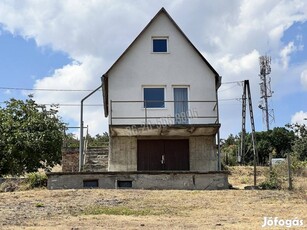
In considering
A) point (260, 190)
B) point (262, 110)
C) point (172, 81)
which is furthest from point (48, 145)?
point (262, 110)

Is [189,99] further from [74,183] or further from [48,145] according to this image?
[48,145]

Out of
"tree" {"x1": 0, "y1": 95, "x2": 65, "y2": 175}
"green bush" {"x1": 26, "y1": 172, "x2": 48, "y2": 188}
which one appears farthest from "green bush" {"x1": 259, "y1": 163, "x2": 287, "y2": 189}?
"tree" {"x1": 0, "y1": 95, "x2": 65, "y2": 175}

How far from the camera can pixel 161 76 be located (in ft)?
74.6

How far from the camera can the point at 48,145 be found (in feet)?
92.2

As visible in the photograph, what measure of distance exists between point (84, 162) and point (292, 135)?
111 ft

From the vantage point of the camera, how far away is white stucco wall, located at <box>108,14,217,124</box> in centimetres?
2233

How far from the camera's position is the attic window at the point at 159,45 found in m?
23.2

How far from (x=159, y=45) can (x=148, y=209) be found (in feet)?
39.5

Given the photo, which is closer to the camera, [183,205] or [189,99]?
[183,205]

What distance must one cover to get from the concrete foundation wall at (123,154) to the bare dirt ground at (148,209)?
455 centimetres

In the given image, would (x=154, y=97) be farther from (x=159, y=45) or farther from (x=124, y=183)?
(x=124, y=183)

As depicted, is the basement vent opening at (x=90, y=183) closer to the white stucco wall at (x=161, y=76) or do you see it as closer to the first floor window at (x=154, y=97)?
the white stucco wall at (x=161, y=76)

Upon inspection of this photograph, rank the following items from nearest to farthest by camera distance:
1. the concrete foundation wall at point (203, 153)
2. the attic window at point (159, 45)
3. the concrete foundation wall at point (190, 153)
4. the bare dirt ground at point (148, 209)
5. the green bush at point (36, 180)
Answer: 1. the bare dirt ground at point (148, 209)
2. the green bush at point (36, 180)
3. the concrete foundation wall at point (190, 153)
4. the concrete foundation wall at point (203, 153)
5. the attic window at point (159, 45)

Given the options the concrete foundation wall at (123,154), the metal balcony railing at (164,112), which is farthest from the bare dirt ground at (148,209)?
the metal balcony railing at (164,112)
